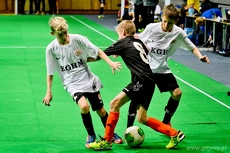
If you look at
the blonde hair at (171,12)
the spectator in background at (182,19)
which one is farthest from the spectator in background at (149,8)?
the blonde hair at (171,12)

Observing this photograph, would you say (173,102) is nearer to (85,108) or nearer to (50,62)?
(85,108)

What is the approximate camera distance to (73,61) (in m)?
7.09

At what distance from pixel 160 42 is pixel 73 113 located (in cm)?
234

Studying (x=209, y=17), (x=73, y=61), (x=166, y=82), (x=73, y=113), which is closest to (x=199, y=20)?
(x=209, y=17)

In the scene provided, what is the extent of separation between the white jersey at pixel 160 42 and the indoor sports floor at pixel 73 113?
1063mm

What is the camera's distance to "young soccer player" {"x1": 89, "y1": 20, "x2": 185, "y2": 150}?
6992 millimetres

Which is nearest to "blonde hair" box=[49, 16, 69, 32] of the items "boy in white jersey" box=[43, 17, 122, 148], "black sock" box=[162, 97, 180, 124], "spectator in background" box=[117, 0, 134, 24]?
"boy in white jersey" box=[43, 17, 122, 148]

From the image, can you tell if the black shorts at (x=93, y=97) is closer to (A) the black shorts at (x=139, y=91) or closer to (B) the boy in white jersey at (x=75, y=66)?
(B) the boy in white jersey at (x=75, y=66)

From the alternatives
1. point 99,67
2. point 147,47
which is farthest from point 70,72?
point 99,67

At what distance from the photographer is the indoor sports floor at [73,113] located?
739 cm

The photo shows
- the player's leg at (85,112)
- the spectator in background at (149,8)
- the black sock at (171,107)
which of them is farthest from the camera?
the spectator in background at (149,8)

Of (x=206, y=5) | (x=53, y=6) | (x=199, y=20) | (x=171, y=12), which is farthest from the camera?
(x=53, y=6)

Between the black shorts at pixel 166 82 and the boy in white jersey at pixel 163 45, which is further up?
the boy in white jersey at pixel 163 45

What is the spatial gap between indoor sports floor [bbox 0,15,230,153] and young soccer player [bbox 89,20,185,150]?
0.21 m
